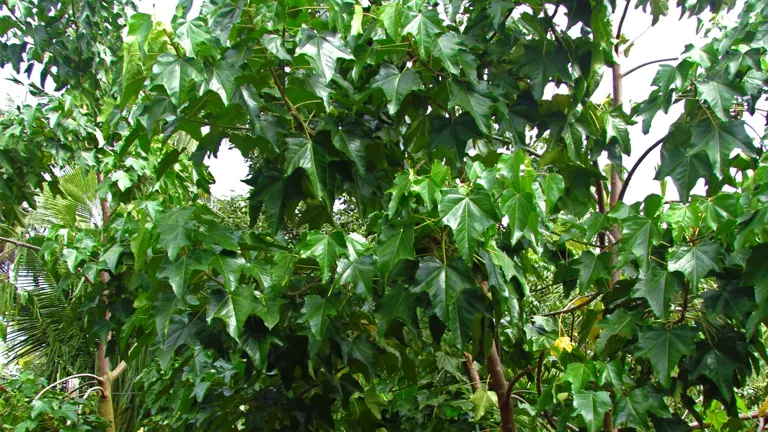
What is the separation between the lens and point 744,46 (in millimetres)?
1554

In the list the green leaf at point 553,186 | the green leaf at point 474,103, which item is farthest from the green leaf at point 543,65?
the green leaf at point 553,186

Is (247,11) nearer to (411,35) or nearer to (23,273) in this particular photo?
(411,35)

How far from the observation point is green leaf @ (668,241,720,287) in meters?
1.39

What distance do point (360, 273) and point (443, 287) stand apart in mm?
178

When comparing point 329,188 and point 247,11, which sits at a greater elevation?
point 247,11

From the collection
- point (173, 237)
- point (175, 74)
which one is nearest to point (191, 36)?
point (175, 74)

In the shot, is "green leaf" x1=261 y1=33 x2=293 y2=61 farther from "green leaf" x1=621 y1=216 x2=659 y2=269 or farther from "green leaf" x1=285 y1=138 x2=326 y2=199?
"green leaf" x1=621 y1=216 x2=659 y2=269

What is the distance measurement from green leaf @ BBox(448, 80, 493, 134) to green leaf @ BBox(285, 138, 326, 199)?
305 millimetres

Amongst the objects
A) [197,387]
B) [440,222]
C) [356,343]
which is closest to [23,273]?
[197,387]

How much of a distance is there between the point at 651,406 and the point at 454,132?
28.0 inches

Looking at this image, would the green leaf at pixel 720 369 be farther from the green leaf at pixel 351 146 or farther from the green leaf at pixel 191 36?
the green leaf at pixel 191 36

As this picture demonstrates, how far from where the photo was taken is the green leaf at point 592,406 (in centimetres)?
148

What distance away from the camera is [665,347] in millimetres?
1482

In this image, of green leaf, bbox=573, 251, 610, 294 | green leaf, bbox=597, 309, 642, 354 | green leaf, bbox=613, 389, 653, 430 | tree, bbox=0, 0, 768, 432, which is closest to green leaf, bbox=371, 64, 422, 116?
tree, bbox=0, 0, 768, 432
